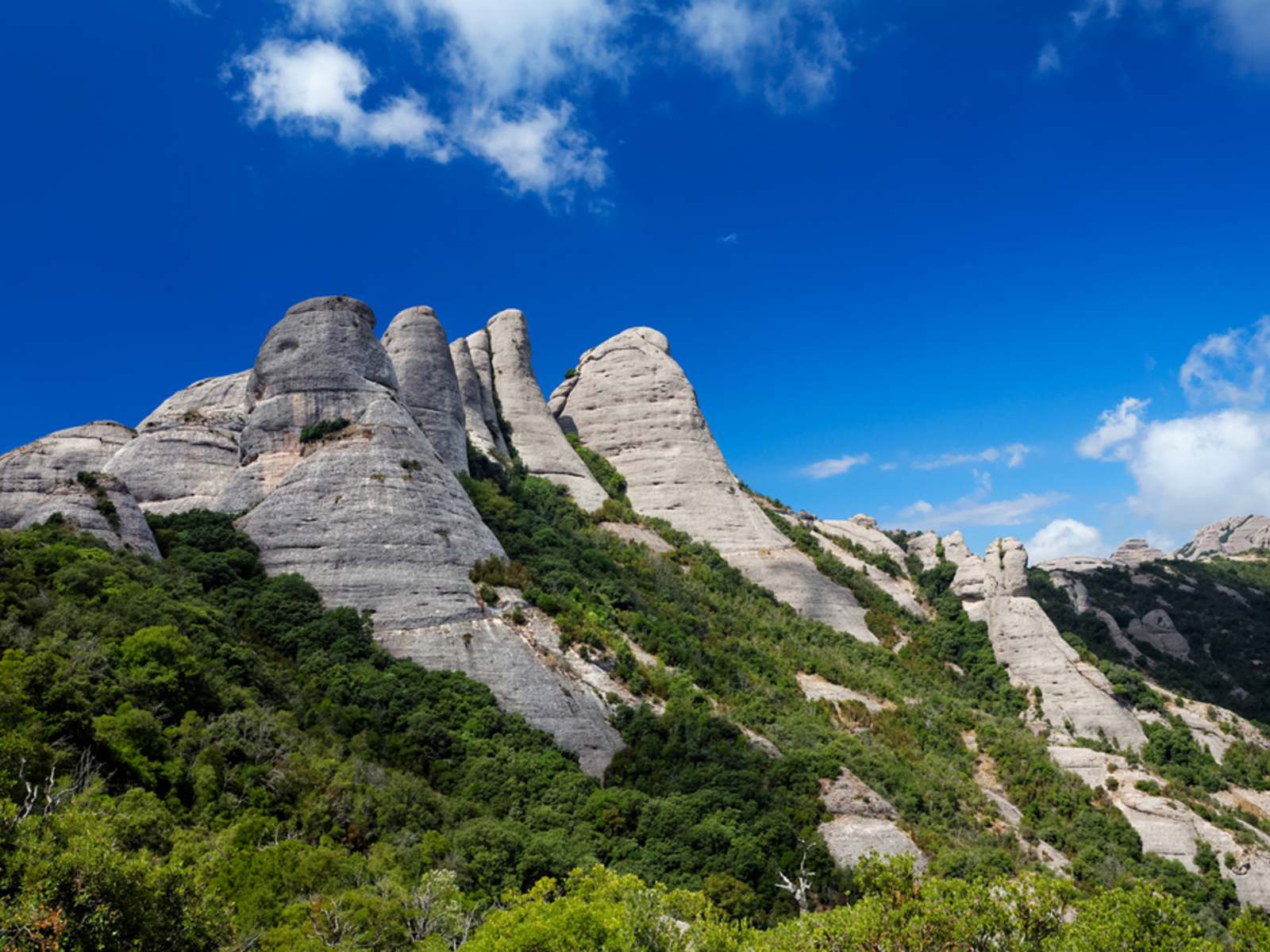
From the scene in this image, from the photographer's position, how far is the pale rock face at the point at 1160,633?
66688 mm

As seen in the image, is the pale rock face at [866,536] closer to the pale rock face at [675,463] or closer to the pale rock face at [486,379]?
the pale rock face at [675,463]

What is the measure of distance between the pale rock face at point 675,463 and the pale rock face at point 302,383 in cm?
1962

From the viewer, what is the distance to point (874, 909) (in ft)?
48.0

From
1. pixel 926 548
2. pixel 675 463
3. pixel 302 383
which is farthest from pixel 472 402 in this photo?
pixel 926 548

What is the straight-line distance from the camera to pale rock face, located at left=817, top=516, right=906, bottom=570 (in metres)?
65.6

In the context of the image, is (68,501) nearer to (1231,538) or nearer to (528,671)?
(528,671)

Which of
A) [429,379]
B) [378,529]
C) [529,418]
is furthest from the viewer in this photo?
[529,418]

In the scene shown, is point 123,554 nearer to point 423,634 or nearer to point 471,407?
point 423,634

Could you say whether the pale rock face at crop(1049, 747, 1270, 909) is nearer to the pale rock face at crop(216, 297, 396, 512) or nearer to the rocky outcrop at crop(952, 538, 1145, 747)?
the rocky outcrop at crop(952, 538, 1145, 747)

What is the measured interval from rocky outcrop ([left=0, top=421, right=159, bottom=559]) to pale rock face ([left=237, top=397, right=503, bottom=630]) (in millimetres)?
4374

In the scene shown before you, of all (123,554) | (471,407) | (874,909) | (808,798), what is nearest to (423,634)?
(123,554)

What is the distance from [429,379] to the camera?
5381 centimetres

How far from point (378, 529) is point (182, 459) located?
14.4 m

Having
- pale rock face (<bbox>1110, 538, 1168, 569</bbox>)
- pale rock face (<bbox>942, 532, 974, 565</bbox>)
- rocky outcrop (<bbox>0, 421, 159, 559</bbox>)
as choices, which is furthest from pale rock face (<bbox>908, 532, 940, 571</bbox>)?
pale rock face (<bbox>1110, 538, 1168, 569</bbox>)
